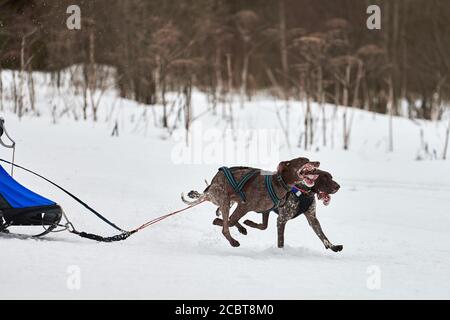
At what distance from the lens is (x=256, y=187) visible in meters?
5.25

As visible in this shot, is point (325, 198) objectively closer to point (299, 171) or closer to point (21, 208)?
point (299, 171)

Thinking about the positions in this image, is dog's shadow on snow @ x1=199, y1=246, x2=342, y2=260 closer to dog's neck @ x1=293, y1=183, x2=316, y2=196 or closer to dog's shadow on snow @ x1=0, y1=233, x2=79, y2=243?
dog's neck @ x1=293, y1=183, x2=316, y2=196

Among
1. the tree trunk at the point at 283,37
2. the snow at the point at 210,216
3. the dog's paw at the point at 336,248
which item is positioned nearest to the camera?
the snow at the point at 210,216

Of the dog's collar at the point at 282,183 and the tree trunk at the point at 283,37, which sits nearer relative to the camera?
the dog's collar at the point at 282,183

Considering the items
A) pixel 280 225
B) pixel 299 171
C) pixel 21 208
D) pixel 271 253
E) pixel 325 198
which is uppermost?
pixel 299 171

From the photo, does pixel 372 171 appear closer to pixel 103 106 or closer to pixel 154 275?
pixel 103 106

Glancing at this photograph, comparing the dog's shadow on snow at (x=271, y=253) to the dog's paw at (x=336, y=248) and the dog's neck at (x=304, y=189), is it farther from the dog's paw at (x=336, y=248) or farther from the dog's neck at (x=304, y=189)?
the dog's neck at (x=304, y=189)

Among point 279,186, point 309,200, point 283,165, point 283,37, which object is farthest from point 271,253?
point 283,37

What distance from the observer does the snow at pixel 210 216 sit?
4.42 m

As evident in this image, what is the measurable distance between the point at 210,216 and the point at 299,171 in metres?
2.61

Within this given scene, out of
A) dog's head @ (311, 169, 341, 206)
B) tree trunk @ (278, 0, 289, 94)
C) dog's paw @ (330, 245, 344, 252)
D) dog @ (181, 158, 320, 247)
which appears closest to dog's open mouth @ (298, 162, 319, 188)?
dog @ (181, 158, 320, 247)

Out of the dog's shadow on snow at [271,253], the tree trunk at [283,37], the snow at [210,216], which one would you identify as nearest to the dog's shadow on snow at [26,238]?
the snow at [210,216]

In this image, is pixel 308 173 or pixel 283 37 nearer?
pixel 308 173
